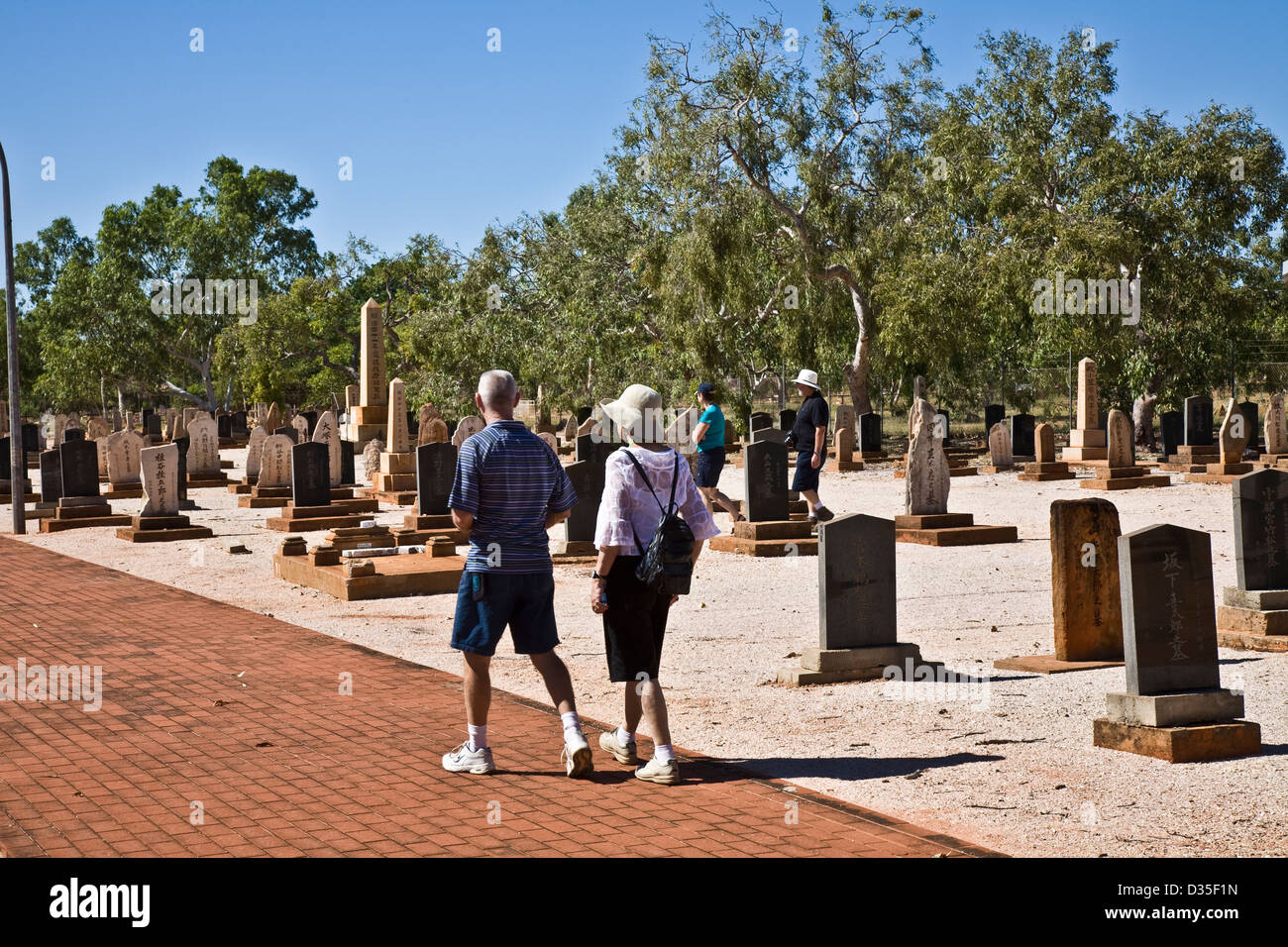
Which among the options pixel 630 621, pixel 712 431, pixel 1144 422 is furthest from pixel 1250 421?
pixel 630 621

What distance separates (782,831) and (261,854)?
2.13m

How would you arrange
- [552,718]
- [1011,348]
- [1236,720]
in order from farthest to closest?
1. [1011,348]
2. [552,718]
3. [1236,720]

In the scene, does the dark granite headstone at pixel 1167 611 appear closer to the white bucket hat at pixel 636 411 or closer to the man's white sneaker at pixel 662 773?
the man's white sneaker at pixel 662 773

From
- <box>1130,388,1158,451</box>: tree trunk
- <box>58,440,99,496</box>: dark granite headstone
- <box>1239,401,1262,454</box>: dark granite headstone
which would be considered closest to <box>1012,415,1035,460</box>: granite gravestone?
<box>1239,401,1262,454</box>: dark granite headstone

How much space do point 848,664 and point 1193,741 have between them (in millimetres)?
2560

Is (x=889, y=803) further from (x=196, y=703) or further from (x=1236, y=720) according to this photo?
(x=196, y=703)

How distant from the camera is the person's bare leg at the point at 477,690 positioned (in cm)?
635

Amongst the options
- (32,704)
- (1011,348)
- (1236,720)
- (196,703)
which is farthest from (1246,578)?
(1011,348)

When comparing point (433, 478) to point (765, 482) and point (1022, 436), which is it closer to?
point (765, 482)

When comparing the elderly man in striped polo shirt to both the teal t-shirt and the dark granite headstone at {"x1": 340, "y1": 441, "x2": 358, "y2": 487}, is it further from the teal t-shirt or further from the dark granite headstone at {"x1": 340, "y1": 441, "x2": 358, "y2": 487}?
the dark granite headstone at {"x1": 340, "y1": 441, "x2": 358, "y2": 487}

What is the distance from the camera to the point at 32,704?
26.5 feet

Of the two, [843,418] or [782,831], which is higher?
Answer: [843,418]

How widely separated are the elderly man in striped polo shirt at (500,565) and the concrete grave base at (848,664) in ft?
8.67

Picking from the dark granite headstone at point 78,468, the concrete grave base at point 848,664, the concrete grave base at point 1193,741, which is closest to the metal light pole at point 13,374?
the dark granite headstone at point 78,468
